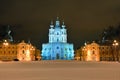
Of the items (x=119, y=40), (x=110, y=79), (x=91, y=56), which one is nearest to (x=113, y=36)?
(x=119, y=40)

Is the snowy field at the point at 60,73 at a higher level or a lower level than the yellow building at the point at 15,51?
lower

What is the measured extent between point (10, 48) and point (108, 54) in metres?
44.9

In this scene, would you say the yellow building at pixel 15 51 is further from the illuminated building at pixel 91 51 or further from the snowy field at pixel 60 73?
the snowy field at pixel 60 73

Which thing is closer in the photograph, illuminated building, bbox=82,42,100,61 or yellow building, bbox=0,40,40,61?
yellow building, bbox=0,40,40,61

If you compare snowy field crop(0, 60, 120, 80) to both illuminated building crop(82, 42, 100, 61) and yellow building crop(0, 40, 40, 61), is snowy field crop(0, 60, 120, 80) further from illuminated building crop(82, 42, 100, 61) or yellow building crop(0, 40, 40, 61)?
illuminated building crop(82, 42, 100, 61)

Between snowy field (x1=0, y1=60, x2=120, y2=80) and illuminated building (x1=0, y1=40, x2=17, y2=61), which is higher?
illuminated building (x1=0, y1=40, x2=17, y2=61)

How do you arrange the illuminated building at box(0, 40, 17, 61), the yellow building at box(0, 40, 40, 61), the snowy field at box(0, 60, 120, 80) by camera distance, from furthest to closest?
the illuminated building at box(0, 40, 17, 61) → the yellow building at box(0, 40, 40, 61) → the snowy field at box(0, 60, 120, 80)

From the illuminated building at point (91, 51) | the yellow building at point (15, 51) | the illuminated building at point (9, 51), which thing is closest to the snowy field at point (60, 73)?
the yellow building at point (15, 51)

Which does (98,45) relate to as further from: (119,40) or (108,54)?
(119,40)

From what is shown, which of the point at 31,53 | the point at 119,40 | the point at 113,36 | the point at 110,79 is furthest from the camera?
the point at 31,53

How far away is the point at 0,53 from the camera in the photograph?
168 meters

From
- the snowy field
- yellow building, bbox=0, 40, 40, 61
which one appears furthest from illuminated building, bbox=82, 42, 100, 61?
the snowy field

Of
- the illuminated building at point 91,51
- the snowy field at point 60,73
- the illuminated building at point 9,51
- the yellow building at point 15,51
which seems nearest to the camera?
the snowy field at point 60,73

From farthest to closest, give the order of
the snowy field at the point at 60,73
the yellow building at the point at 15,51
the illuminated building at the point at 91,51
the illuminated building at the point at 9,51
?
the illuminated building at the point at 91,51
the illuminated building at the point at 9,51
the yellow building at the point at 15,51
the snowy field at the point at 60,73
